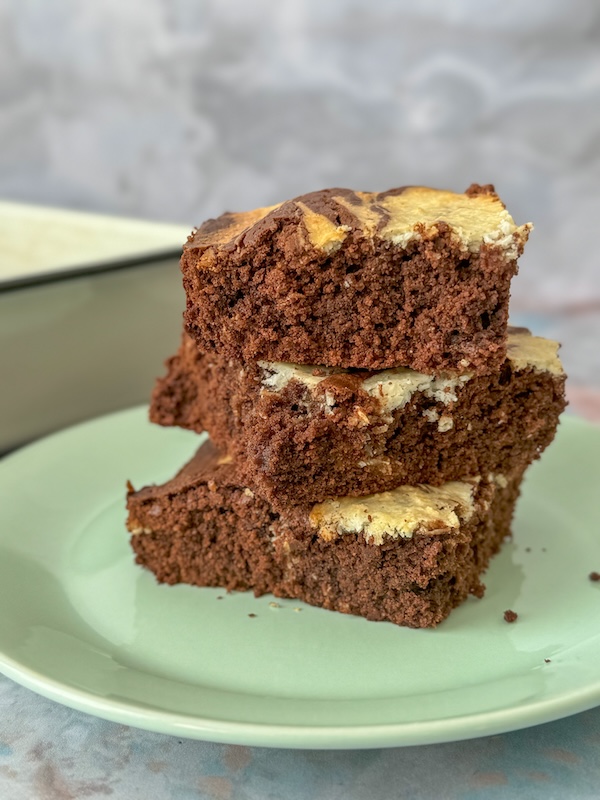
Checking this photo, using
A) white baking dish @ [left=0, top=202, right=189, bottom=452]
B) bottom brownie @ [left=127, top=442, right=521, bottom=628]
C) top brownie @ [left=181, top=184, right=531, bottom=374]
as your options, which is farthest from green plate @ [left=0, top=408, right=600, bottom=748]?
top brownie @ [left=181, top=184, right=531, bottom=374]

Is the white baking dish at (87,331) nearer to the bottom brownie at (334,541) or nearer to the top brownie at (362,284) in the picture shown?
the bottom brownie at (334,541)

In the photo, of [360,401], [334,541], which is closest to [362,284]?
[360,401]

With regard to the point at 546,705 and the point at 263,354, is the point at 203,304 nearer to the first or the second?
the point at 263,354

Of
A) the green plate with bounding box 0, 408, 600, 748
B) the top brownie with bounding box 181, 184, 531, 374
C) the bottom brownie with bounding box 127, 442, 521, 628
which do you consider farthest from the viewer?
the bottom brownie with bounding box 127, 442, 521, 628

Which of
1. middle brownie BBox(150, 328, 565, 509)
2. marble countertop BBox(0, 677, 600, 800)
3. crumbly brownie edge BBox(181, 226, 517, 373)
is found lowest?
marble countertop BBox(0, 677, 600, 800)

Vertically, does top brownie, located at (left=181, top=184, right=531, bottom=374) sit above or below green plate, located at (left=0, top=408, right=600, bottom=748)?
above

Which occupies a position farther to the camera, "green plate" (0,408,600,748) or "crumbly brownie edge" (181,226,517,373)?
"crumbly brownie edge" (181,226,517,373)

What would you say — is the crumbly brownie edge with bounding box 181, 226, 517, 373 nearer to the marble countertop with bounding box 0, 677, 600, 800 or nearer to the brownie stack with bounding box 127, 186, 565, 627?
the brownie stack with bounding box 127, 186, 565, 627

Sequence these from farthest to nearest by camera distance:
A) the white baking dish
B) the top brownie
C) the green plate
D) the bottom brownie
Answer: the white baking dish → the bottom brownie → the top brownie → the green plate
